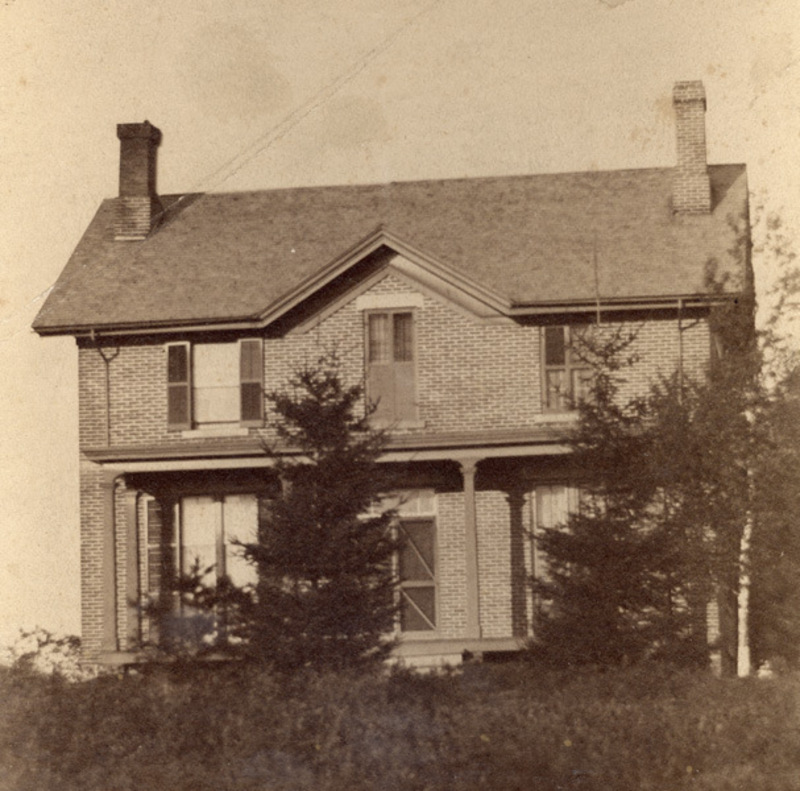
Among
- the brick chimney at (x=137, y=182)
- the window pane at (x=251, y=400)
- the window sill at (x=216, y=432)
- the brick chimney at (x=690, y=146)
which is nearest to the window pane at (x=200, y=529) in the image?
the window sill at (x=216, y=432)

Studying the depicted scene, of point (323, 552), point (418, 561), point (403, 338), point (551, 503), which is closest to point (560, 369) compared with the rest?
point (551, 503)

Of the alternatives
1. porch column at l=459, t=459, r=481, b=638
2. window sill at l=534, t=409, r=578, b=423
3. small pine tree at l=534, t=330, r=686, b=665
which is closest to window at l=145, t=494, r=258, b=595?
porch column at l=459, t=459, r=481, b=638

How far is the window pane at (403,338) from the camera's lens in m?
21.7

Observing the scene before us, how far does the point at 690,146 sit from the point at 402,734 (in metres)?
12.5

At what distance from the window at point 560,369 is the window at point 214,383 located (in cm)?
451

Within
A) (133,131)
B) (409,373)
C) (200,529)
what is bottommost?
(200,529)

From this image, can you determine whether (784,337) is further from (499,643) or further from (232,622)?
(232,622)

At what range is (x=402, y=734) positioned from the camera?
15195mm

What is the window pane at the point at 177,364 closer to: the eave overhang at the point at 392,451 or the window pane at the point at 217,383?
the window pane at the point at 217,383

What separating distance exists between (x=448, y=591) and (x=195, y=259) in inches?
276

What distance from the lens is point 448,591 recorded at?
840 inches

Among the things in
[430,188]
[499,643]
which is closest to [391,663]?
[499,643]

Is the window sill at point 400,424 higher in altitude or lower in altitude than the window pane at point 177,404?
lower

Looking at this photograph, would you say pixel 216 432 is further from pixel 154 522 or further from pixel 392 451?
pixel 392 451
